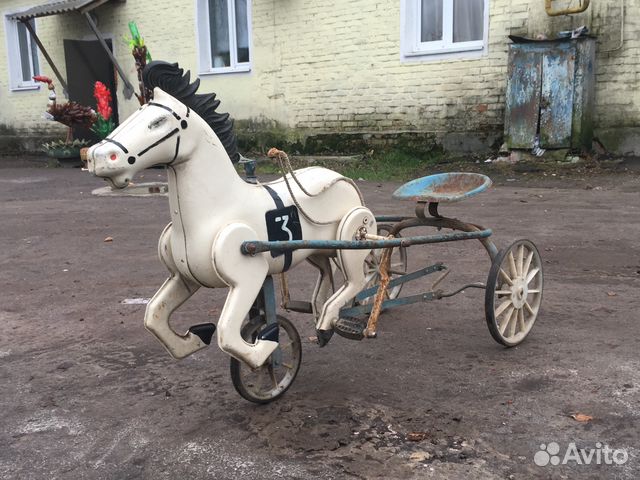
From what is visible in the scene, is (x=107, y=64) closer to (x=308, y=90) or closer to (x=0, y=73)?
(x=0, y=73)

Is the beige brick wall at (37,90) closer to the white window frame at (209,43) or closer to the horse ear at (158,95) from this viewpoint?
the white window frame at (209,43)

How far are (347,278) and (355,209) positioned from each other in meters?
0.39

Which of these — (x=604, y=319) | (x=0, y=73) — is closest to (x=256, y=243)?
(x=604, y=319)

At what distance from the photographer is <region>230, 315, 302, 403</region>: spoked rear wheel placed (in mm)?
3150

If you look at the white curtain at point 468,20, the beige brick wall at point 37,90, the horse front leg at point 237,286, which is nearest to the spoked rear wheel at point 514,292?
the horse front leg at point 237,286

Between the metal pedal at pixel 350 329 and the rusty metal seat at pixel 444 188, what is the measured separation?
3.04 ft

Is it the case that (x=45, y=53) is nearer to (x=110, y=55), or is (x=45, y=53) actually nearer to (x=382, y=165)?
(x=110, y=55)

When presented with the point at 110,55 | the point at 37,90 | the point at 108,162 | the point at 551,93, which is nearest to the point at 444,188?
the point at 108,162

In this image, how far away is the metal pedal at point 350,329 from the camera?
3.37 m

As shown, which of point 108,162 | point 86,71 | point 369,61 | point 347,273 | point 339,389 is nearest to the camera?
point 108,162

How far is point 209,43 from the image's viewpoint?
49.4 ft

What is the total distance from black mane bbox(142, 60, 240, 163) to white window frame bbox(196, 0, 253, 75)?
37.9ft

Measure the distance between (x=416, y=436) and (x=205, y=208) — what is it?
1396mm

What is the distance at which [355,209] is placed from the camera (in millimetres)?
3674
